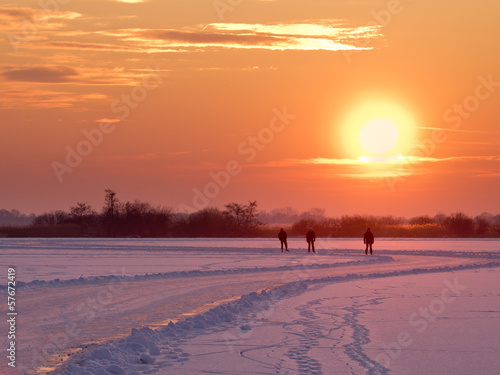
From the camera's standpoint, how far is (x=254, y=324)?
1309 centimetres

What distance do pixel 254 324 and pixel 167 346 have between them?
8.91 feet

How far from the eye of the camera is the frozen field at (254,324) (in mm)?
9469

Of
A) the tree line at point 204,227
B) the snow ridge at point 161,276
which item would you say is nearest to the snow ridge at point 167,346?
the snow ridge at point 161,276

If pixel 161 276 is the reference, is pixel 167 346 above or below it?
below

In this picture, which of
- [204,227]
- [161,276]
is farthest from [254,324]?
[204,227]

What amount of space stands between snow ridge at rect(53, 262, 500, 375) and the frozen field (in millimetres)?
20

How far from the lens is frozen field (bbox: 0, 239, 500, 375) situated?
9.47 m

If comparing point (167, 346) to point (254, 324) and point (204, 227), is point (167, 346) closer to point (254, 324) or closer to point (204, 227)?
point (254, 324)

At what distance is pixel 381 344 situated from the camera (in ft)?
35.8

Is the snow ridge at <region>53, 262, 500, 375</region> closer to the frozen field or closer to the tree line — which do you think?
the frozen field

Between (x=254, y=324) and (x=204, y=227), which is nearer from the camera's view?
(x=254, y=324)

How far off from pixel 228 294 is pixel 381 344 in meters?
7.70

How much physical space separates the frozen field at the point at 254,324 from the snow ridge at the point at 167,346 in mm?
20

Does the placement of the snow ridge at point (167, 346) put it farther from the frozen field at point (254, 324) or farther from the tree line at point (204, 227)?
the tree line at point (204, 227)
